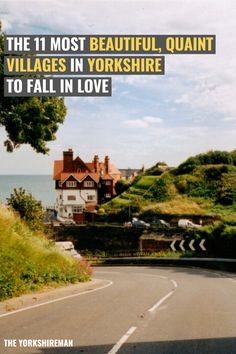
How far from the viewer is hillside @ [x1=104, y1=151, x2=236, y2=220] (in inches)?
3125

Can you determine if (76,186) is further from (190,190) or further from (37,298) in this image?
(37,298)

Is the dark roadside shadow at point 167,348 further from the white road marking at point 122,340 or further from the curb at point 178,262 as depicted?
the curb at point 178,262

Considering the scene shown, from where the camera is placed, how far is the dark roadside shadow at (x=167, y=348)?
8.05 m

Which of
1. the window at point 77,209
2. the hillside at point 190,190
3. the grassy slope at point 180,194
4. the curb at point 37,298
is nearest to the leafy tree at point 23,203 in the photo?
the curb at point 37,298

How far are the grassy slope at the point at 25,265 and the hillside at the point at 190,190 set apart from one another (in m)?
54.6

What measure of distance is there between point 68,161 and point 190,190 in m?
25.4

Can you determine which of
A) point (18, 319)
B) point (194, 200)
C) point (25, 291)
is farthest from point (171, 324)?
point (194, 200)

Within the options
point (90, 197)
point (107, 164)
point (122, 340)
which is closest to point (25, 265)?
point (122, 340)

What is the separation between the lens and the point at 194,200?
8475 centimetres

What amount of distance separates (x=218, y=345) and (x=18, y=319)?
4209mm

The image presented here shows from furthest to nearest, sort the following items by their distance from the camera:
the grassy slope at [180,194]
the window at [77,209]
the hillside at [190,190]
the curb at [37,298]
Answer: the window at [77,209]
the hillside at [190,190]
the grassy slope at [180,194]
the curb at [37,298]

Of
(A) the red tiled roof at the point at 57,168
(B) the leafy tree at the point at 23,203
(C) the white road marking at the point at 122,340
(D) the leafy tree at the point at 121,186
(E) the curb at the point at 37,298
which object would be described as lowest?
(E) the curb at the point at 37,298

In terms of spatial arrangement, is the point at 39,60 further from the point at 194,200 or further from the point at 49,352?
the point at 194,200

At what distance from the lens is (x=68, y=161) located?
102 meters
